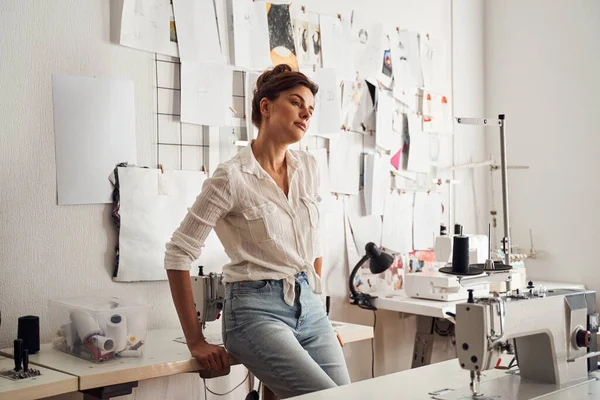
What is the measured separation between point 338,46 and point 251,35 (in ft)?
1.73

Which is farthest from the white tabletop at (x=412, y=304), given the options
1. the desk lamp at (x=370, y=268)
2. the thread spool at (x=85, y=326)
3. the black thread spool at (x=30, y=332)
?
the black thread spool at (x=30, y=332)

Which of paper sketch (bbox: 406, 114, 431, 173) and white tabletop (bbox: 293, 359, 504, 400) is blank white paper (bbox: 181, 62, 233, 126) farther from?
white tabletop (bbox: 293, 359, 504, 400)

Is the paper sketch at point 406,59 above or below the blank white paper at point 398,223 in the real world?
above

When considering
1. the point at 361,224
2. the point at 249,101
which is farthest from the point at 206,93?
the point at 361,224

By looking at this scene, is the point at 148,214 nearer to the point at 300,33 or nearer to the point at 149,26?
the point at 149,26

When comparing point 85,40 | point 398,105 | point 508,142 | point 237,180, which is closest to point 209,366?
point 237,180

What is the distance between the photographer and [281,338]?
2.08 m

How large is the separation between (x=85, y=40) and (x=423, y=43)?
1.95 metres

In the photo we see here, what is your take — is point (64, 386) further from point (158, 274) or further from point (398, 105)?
point (398, 105)

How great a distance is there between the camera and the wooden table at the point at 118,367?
203 cm

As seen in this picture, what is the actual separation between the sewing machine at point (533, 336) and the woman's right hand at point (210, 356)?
31.3 inches

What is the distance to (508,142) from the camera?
4.23 metres

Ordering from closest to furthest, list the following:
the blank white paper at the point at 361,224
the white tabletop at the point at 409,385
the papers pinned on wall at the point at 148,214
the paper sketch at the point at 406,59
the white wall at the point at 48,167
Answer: the white tabletop at the point at 409,385
the white wall at the point at 48,167
the papers pinned on wall at the point at 148,214
the blank white paper at the point at 361,224
the paper sketch at the point at 406,59

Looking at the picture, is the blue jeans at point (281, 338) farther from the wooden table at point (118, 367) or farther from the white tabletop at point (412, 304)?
the white tabletop at point (412, 304)
